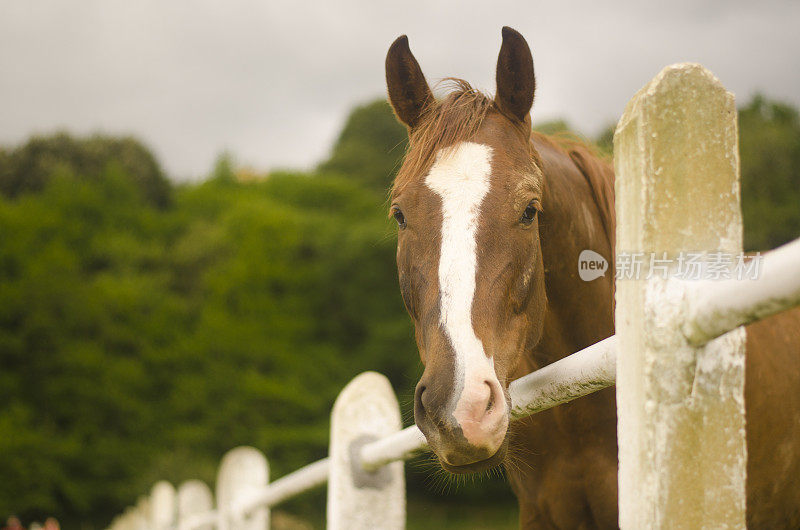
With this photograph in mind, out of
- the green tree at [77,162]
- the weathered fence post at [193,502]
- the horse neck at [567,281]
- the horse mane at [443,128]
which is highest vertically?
the green tree at [77,162]

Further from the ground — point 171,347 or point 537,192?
point 171,347

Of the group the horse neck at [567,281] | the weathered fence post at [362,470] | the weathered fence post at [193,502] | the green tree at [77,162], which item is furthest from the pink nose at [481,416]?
the green tree at [77,162]

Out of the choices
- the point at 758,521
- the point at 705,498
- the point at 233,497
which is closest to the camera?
the point at 705,498

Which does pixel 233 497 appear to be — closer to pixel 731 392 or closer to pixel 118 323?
pixel 731 392

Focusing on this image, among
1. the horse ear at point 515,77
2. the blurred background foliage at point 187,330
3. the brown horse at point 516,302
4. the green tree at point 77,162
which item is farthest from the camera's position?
the green tree at point 77,162

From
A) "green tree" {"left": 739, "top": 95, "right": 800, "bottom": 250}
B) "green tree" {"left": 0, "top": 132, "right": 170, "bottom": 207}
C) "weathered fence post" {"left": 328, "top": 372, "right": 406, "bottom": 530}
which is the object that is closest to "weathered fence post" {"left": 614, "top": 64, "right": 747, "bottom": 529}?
"weathered fence post" {"left": 328, "top": 372, "right": 406, "bottom": 530}

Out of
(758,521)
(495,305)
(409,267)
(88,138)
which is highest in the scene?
(88,138)

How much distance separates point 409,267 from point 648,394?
1.01 m

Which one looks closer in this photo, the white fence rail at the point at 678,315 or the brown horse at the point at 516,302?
the white fence rail at the point at 678,315

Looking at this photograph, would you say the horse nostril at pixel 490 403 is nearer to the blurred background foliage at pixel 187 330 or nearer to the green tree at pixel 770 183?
the blurred background foliage at pixel 187 330

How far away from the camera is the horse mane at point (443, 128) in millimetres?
2008

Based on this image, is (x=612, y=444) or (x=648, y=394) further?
(x=612, y=444)

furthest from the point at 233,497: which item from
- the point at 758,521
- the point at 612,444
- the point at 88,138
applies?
the point at 88,138

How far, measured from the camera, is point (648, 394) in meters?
1.02
